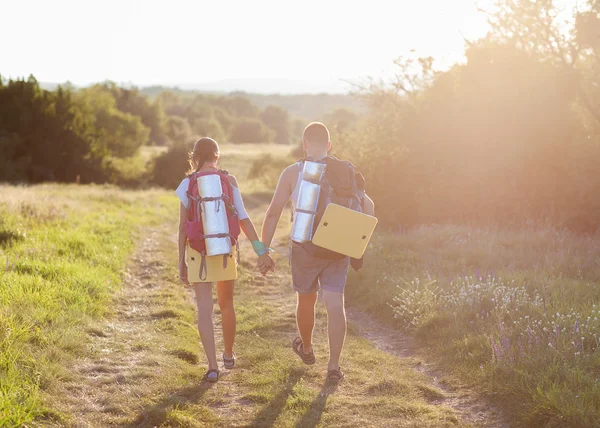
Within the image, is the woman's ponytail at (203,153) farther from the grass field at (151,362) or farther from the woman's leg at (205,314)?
the grass field at (151,362)

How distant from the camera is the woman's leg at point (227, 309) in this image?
19.7 feet

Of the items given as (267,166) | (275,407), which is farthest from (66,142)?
(275,407)

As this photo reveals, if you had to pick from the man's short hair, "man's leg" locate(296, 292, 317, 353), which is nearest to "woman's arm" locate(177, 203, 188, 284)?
"man's leg" locate(296, 292, 317, 353)

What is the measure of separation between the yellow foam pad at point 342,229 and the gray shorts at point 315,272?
26 centimetres

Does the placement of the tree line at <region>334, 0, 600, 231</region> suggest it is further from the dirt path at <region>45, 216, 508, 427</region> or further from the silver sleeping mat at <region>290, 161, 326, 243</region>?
the silver sleeping mat at <region>290, 161, 326, 243</region>

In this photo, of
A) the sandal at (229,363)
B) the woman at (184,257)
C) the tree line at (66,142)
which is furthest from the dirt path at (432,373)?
the tree line at (66,142)

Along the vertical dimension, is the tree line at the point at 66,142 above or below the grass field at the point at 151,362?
above

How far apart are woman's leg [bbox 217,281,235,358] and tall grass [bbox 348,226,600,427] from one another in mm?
2414

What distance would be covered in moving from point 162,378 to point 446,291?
4331 millimetres

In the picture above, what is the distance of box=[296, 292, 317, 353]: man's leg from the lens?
6008 millimetres

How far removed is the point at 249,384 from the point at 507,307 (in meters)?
3.31

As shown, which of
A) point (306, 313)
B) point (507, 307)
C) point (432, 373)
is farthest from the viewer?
point (507, 307)

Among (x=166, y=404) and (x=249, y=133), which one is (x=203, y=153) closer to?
(x=166, y=404)

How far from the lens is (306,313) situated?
20.0 ft
